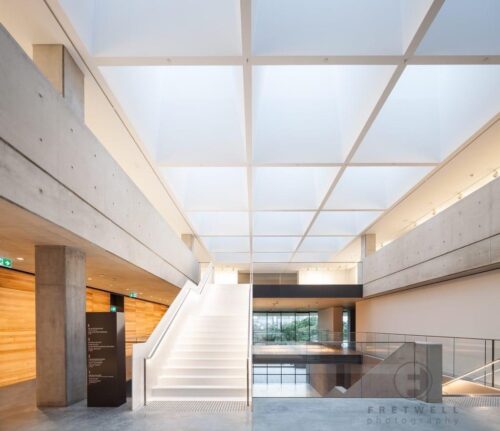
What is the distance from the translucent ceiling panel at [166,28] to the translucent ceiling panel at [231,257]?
22183 mm

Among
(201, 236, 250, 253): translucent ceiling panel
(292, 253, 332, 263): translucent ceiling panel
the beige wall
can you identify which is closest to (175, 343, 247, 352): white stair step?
the beige wall

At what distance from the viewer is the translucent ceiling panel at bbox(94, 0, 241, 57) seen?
775 cm

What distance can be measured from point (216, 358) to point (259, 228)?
38.7 ft

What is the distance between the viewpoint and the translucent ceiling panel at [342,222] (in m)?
20.9

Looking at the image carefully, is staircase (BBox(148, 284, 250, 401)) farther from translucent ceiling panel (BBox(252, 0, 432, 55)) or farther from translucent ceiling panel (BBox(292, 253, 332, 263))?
translucent ceiling panel (BBox(292, 253, 332, 263))

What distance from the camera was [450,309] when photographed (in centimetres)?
1555

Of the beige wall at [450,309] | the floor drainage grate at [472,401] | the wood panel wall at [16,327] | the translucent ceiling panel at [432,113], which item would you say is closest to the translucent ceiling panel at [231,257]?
the beige wall at [450,309]

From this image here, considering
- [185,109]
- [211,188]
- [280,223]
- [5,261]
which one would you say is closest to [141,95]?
[185,109]

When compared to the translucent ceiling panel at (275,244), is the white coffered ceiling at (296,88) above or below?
above

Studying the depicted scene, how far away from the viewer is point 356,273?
26406 millimetres

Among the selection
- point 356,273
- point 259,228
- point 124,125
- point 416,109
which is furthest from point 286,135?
point 356,273

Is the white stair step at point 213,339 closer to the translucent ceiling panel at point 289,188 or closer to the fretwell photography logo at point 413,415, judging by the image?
the fretwell photography logo at point 413,415

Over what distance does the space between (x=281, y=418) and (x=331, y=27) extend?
633 cm

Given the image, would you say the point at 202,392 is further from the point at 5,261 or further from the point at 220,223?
the point at 220,223
